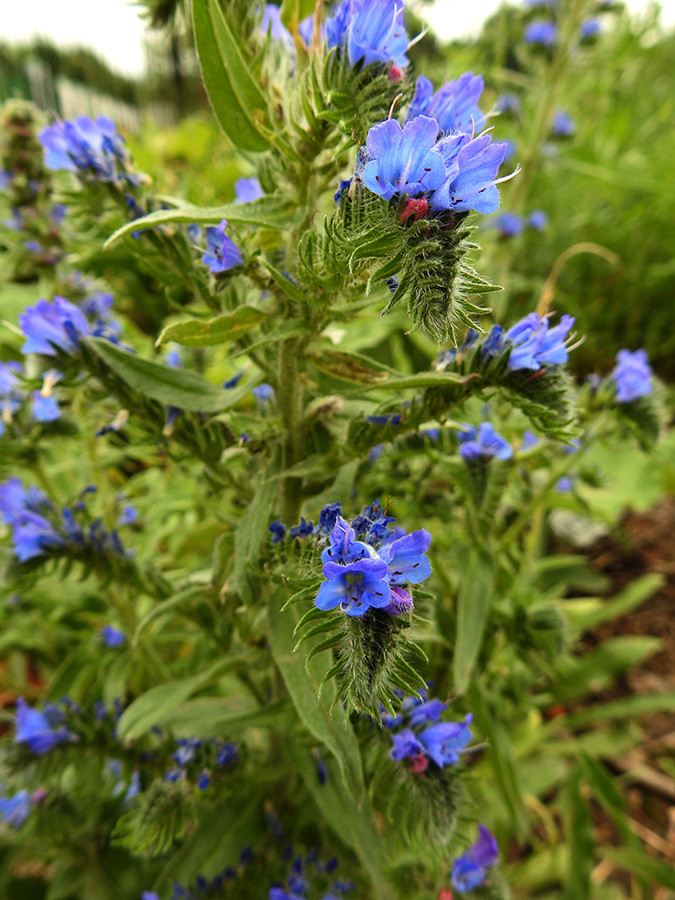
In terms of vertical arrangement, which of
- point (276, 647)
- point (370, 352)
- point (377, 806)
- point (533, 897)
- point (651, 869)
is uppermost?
point (370, 352)

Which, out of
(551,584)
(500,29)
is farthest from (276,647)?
(500,29)

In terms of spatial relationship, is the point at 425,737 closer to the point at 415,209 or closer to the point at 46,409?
the point at 415,209

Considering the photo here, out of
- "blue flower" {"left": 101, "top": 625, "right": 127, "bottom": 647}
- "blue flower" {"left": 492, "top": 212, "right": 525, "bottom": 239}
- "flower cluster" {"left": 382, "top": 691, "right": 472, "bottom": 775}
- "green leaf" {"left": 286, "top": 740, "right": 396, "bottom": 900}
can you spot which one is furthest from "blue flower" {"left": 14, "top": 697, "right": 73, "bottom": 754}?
"blue flower" {"left": 492, "top": 212, "right": 525, "bottom": 239}

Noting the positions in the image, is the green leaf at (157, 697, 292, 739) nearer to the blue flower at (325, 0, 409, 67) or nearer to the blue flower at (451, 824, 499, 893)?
the blue flower at (451, 824, 499, 893)

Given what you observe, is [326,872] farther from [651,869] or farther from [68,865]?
[651,869]

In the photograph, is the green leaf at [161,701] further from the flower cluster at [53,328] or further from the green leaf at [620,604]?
the green leaf at [620,604]

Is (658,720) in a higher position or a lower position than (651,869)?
higher
